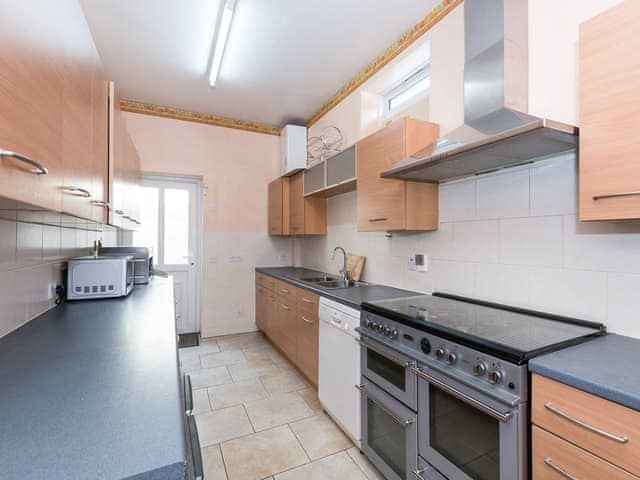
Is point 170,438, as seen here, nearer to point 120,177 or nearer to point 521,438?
point 521,438

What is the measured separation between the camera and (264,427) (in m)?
2.14

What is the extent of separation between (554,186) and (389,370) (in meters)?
1.20

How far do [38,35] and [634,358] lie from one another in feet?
6.76

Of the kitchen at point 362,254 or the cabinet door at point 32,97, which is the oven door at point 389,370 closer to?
the kitchen at point 362,254

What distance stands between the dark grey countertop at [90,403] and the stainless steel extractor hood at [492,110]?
1432mm

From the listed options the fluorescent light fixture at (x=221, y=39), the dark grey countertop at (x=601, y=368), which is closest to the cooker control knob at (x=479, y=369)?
the dark grey countertop at (x=601, y=368)

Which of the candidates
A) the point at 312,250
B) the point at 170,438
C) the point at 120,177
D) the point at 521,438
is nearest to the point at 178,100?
the point at 120,177

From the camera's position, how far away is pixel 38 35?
2.81 feet

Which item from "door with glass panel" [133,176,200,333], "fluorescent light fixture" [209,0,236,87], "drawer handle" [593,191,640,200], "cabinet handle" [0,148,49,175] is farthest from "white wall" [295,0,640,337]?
"door with glass panel" [133,176,200,333]

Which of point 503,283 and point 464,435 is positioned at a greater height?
point 503,283

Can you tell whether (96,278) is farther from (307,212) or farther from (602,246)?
(602,246)

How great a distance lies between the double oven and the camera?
106 cm

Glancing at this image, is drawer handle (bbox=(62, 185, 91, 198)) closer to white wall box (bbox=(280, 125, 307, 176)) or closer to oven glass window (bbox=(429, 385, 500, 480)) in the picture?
oven glass window (bbox=(429, 385, 500, 480))

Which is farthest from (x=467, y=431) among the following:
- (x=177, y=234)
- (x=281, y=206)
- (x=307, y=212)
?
(x=177, y=234)
